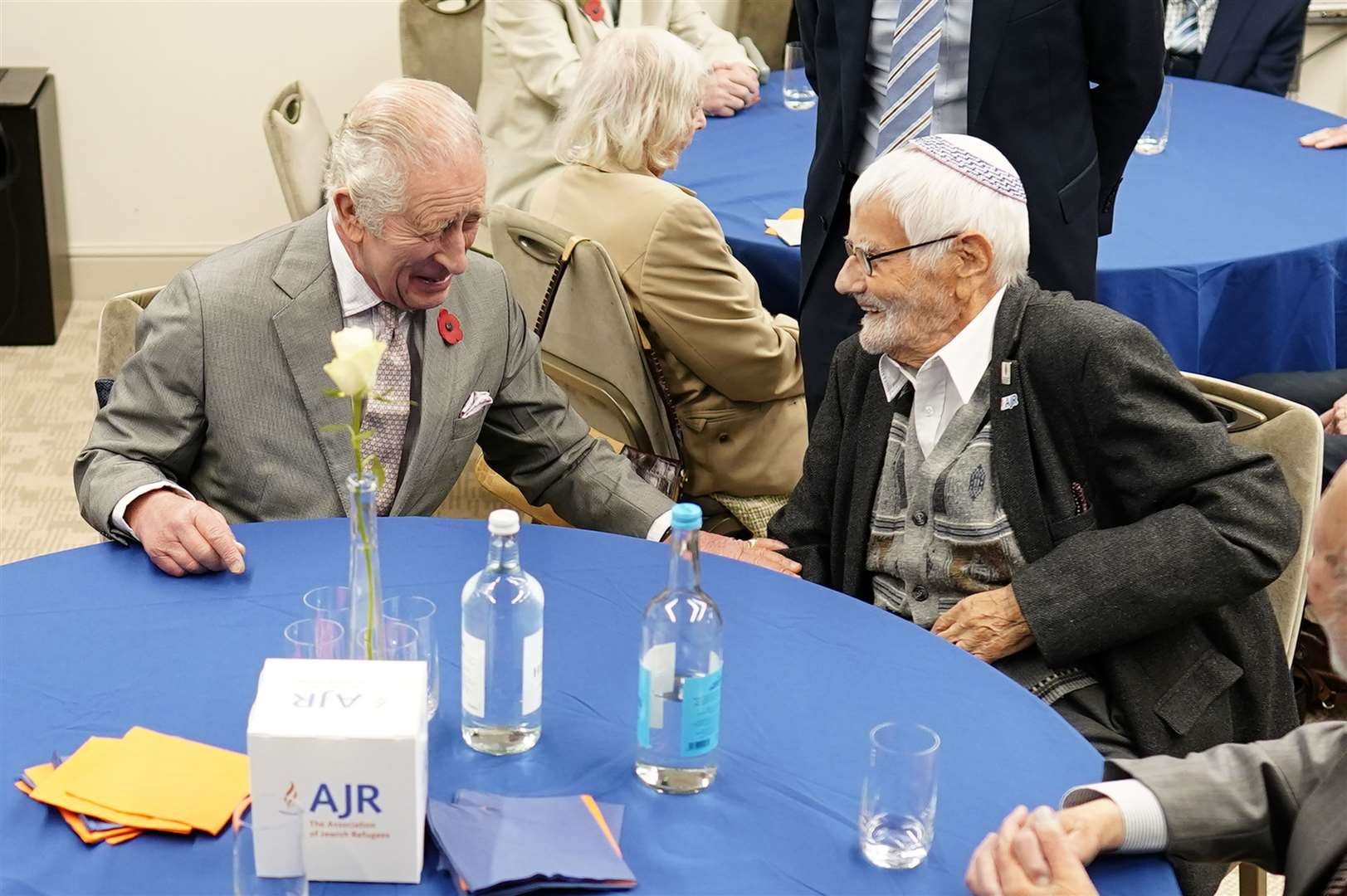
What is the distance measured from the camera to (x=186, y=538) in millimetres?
2021

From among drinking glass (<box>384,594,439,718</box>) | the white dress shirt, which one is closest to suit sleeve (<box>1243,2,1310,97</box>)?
the white dress shirt

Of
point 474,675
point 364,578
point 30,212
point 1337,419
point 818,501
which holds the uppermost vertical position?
point 364,578

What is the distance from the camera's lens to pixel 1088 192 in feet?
10.1

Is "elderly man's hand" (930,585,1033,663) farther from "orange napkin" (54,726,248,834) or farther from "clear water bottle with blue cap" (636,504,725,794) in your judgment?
"orange napkin" (54,726,248,834)

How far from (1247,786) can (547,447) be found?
128 centimetres

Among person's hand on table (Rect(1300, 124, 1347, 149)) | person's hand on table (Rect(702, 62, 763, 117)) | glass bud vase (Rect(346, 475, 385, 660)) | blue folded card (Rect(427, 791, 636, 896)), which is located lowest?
person's hand on table (Rect(702, 62, 763, 117))

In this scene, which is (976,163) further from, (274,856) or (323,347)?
(274,856)

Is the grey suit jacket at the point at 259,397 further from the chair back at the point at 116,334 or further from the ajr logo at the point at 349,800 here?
the ajr logo at the point at 349,800

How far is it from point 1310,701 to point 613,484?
1666 mm

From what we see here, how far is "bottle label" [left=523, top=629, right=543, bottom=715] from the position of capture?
5.26 ft

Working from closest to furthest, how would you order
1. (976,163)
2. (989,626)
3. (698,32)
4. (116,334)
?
(989,626) < (976,163) < (116,334) < (698,32)

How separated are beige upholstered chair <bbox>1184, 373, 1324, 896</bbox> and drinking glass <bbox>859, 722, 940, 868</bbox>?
3.16 ft

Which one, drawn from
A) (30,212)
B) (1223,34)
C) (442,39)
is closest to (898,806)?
(442,39)

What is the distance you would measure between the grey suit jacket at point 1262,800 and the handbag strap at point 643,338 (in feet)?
4.47
